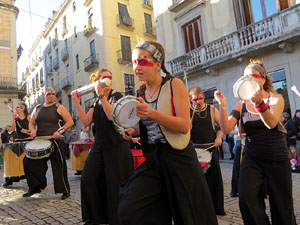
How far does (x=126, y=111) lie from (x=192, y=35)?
602 inches

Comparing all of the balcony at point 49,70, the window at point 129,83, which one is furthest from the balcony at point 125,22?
the balcony at point 49,70

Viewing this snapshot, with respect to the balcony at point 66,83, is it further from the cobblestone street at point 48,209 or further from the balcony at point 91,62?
the cobblestone street at point 48,209

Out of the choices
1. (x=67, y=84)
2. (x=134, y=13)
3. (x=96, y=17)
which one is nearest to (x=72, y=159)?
(x=96, y=17)

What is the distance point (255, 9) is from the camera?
43.8 ft

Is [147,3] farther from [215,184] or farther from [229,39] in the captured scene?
[215,184]

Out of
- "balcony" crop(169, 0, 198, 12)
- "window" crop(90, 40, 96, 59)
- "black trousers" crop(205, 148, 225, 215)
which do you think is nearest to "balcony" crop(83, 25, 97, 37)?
"window" crop(90, 40, 96, 59)

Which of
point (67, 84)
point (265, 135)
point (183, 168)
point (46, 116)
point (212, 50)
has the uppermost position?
point (67, 84)

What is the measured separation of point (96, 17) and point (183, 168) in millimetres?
25706

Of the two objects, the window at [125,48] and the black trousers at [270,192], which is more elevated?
the window at [125,48]

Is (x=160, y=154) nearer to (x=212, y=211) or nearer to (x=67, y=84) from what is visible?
(x=212, y=211)

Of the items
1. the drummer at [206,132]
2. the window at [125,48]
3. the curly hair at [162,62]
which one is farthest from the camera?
the window at [125,48]

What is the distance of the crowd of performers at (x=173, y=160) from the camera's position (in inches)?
87.2

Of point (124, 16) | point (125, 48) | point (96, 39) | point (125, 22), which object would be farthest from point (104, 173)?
point (124, 16)

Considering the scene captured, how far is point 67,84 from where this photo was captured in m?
31.2
